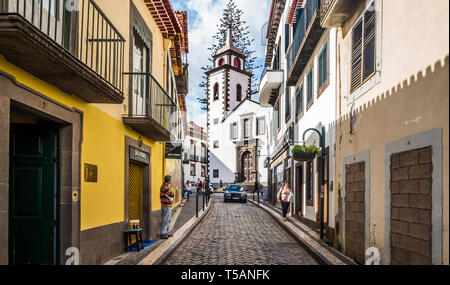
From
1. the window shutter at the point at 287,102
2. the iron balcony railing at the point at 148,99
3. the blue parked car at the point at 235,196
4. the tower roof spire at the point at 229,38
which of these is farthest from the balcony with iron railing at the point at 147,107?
the tower roof spire at the point at 229,38

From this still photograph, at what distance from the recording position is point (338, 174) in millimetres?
10148

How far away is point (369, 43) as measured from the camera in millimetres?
8062

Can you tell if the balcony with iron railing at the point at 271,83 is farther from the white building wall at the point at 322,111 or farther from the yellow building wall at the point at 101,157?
the yellow building wall at the point at 101,157

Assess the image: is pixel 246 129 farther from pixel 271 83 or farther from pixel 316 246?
pixel 316 246

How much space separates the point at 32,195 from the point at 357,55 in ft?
21.8

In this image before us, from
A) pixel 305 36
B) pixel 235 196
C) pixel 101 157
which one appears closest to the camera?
pixel 101 157

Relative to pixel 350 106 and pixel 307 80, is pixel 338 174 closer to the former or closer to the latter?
pixel 350 106

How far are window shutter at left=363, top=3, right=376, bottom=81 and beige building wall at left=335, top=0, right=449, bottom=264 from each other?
1.06 feet

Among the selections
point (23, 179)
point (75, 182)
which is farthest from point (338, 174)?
point (23, 179)

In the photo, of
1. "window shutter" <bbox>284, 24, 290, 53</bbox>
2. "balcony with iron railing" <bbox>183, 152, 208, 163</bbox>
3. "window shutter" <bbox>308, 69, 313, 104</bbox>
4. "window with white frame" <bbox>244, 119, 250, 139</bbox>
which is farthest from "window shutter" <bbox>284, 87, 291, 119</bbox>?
"balcony with iron railing" <bbox>183, 152, 208, 163</bbox>

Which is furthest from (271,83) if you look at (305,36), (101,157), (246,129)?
(246,129)

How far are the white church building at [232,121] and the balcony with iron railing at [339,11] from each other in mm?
37014

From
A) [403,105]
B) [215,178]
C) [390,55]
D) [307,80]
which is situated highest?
[307,80]
